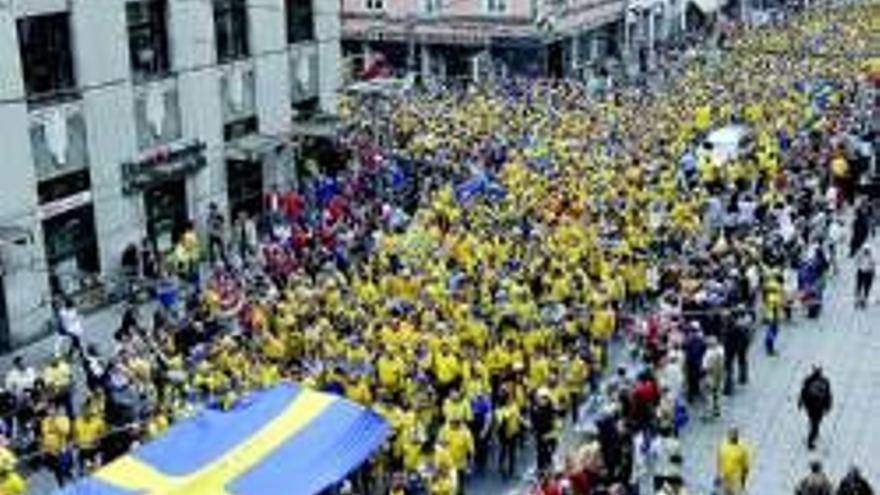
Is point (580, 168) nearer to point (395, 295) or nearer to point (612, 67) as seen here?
point (395, 295)

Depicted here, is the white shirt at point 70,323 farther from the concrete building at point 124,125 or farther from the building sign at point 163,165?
the building sign at point 163,165

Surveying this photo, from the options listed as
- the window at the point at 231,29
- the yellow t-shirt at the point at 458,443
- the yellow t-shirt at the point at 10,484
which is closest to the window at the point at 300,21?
the window at the point at 231,29

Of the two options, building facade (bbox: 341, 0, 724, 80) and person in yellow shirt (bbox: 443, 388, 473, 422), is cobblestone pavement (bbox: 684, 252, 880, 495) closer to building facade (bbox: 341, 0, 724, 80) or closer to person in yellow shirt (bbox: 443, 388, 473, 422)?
person in yellow shirt (bbox: 443, 388, 473, 422)

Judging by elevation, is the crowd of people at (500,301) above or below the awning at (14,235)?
below

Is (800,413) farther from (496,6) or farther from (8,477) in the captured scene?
(496,6)

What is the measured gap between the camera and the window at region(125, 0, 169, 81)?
30.5 m

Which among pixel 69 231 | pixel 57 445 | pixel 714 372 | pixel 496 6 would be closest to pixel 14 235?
pixel 69 231

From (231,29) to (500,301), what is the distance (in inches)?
547

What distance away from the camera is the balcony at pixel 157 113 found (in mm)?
30750

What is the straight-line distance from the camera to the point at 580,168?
32.7 m

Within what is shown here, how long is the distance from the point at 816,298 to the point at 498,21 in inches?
1192

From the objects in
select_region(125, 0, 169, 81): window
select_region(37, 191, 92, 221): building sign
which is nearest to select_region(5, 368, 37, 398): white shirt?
select_region(37, 191, 92, 221): building sign

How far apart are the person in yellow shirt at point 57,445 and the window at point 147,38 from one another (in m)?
12.1

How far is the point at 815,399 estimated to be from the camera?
67.7ft
